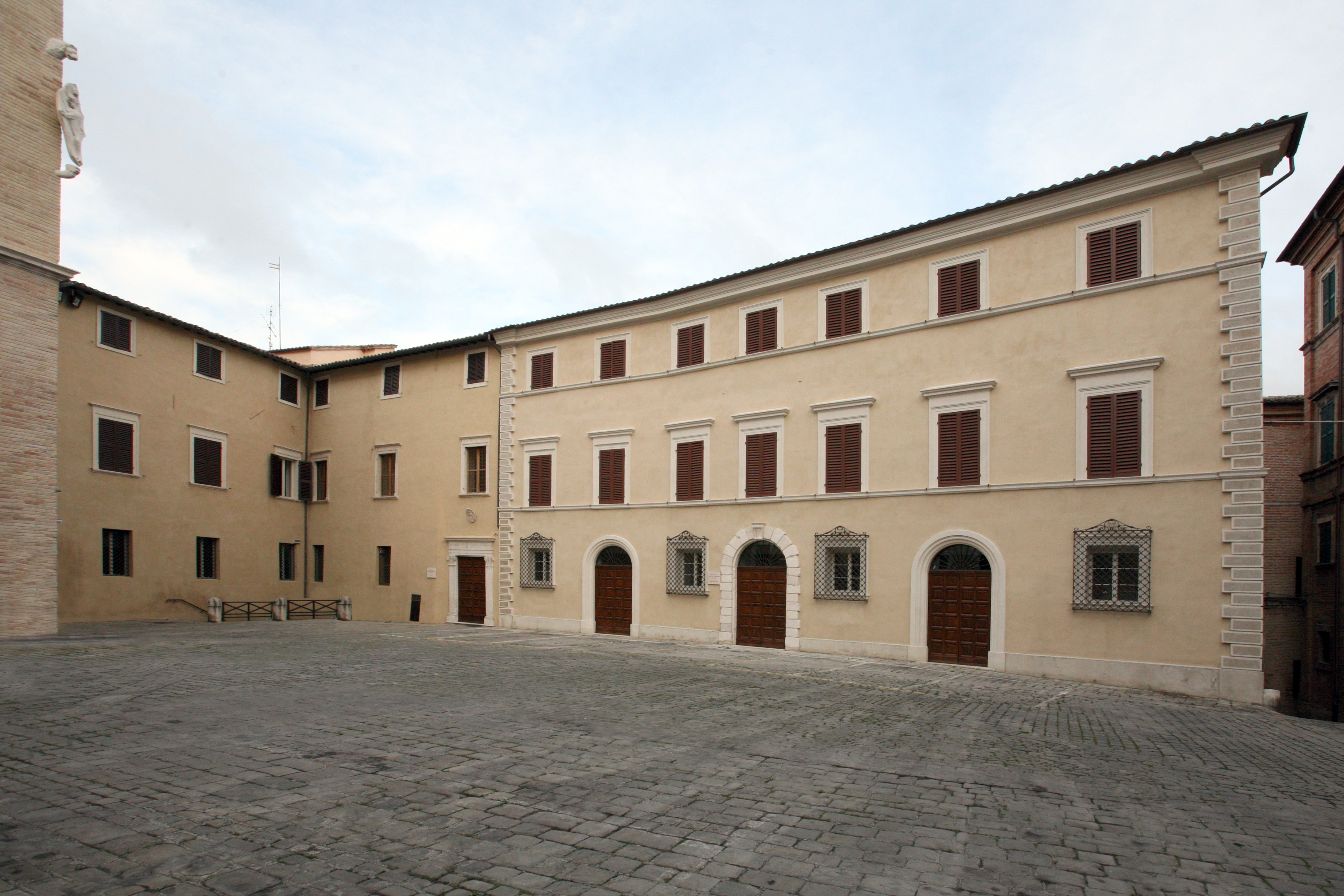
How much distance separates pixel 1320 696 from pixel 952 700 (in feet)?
62.3

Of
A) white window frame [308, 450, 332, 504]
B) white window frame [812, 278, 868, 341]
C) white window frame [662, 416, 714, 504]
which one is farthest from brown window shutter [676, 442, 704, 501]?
white window frame [308, 450, 332, 504]

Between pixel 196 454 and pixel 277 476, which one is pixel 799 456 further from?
pixel 277 476

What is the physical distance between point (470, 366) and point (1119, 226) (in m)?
20.9

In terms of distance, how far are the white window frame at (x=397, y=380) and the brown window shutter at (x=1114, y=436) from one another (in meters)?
23.5

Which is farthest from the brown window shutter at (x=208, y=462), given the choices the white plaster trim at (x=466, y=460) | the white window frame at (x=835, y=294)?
the white window frame at (x=835, y=294)

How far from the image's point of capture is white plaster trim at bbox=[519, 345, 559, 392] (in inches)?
1071

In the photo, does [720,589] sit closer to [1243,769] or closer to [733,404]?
[733,404]

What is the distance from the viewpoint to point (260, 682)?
494 inches

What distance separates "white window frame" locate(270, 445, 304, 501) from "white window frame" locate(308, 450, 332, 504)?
17.5 inches

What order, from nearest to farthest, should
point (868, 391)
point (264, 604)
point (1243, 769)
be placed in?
1. point (1243, 769)
2. point (868, 391)
3. point (264, 604)

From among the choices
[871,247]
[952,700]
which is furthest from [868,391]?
[952,700]

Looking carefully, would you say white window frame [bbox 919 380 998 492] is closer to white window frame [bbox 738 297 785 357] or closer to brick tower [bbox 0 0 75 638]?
white window frame [bbox 738 297 785 357]

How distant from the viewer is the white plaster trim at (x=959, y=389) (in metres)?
18.6

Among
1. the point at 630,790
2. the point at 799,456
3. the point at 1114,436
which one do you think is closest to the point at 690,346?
the point at 799,456
